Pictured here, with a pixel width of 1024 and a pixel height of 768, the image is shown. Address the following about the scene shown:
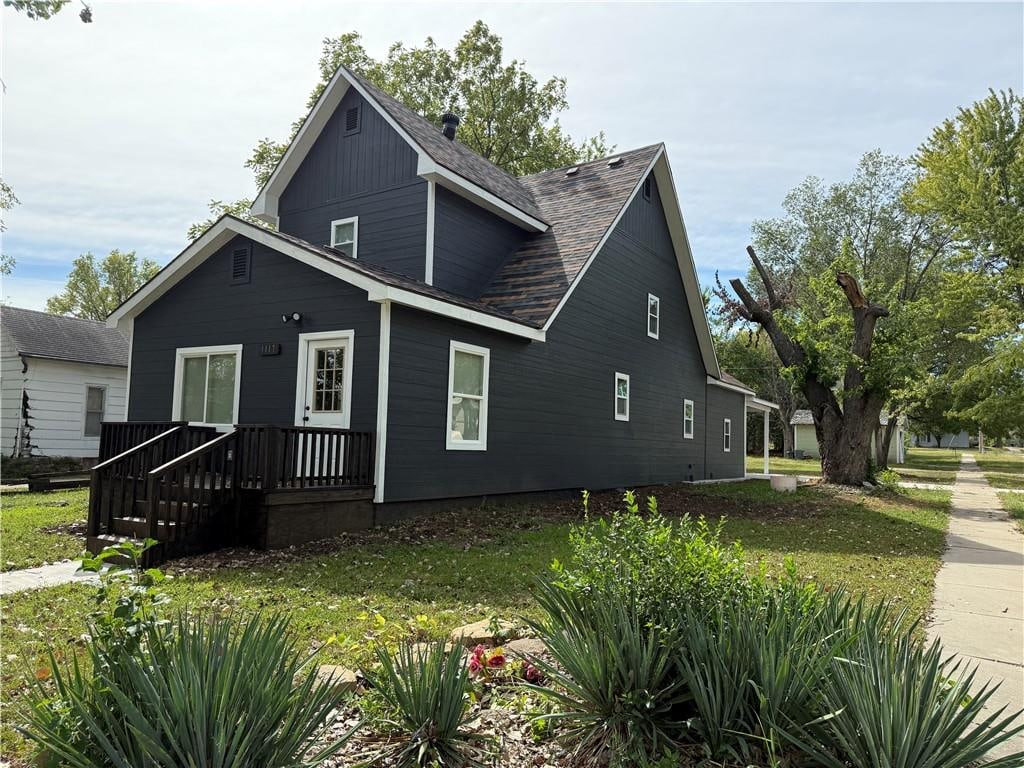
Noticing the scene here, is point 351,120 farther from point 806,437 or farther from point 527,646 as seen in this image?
point 806,437

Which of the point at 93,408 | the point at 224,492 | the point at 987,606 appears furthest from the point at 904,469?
the point at 93,408

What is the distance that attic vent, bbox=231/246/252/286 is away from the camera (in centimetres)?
1030

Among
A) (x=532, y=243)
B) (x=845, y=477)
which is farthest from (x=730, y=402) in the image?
(x=532, y=243)

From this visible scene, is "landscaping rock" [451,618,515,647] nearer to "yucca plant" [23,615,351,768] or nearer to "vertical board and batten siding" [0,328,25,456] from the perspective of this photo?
"yucca plant" [23,615,351,768]

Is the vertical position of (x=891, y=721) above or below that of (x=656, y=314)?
below

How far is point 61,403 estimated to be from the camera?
59.4 ft

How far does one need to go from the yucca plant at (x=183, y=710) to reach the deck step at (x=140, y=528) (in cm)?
499

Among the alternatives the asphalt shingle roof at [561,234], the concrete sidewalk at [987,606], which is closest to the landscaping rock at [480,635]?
the concrete sidewalk at [987,606]

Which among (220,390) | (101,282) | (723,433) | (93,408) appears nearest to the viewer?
(220,390)

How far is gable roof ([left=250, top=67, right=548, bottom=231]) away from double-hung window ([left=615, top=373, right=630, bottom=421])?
3921 mm

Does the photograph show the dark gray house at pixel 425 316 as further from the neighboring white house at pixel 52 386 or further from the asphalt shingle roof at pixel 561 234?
the neighboring white house at pixel 52 386

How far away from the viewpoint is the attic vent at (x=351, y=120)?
13.0 m

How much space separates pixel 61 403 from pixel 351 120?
12201 mm

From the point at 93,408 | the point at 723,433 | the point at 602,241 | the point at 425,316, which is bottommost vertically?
the point at 723,433
